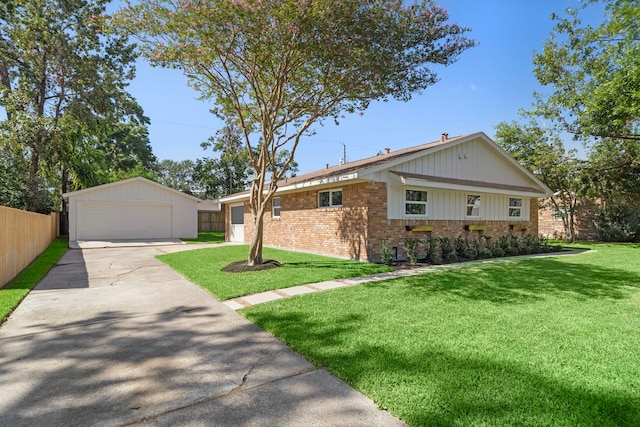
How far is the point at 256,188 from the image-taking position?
9883 mm

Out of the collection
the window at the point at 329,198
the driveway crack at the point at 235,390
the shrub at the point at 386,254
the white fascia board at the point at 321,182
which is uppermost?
the white fascia board at the point at 321,182

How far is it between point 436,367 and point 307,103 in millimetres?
8297

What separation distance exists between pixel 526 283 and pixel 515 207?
905 centimetres

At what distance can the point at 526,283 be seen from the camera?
22.5 feet

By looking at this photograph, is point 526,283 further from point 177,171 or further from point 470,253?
point 177,171

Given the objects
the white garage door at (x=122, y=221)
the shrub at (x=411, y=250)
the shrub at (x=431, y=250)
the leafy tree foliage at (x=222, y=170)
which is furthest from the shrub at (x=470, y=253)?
the leafy tree foliage at (x=222, y=170)

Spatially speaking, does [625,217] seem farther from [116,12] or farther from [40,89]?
[40,89]

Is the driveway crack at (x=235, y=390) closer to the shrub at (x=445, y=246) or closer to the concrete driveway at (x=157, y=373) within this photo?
the concrete driveway at (x=157, y=373)

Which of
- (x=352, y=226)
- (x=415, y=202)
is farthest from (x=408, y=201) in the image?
(x=352, y=226)

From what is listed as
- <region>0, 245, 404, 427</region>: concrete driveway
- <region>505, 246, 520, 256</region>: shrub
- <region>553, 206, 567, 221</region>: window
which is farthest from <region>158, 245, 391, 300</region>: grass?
<region>553, 206, 567, 221</region>: window

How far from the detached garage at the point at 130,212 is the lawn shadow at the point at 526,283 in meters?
18.4

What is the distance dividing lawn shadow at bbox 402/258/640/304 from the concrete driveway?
12.0 feet

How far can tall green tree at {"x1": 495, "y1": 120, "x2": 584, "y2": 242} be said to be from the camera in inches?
705

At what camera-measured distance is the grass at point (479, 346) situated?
2.43 meters
